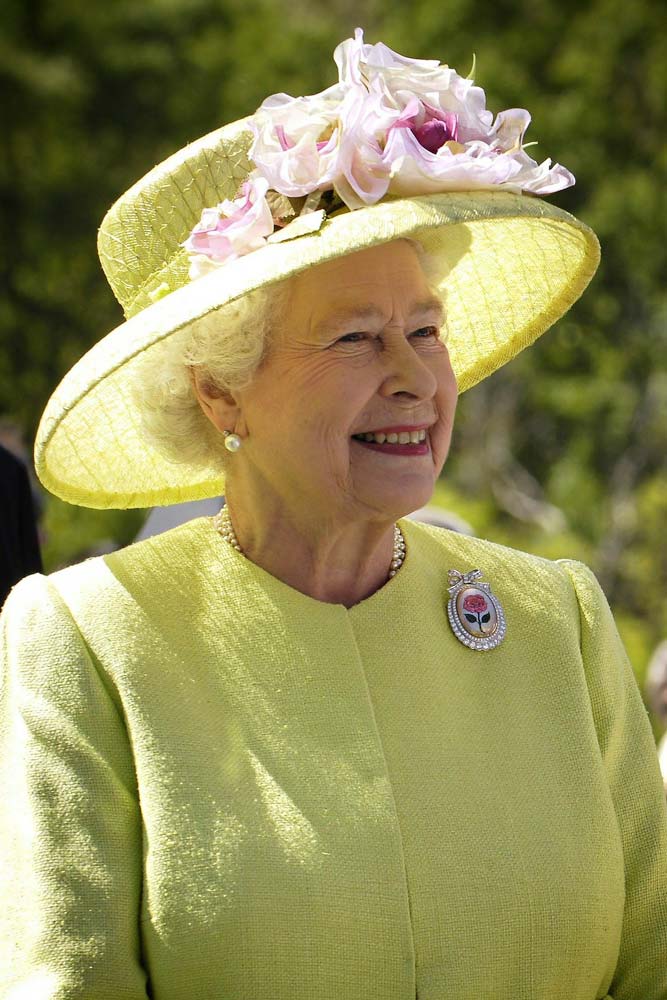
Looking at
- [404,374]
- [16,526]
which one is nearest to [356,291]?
[404,374]

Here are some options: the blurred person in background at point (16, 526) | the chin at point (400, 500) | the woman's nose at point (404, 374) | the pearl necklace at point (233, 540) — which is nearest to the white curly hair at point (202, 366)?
the pearl necklace at point (233, 540)

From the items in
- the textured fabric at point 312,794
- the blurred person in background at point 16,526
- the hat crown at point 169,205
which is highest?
the hat crown at point 169,205

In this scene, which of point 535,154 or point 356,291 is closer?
point 356,291

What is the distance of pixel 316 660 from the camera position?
2.58 metres

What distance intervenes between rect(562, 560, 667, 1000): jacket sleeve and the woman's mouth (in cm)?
54

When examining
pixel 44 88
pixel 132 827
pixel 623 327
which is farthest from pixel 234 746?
pixel 44 88

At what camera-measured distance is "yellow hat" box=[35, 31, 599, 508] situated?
2.37 m

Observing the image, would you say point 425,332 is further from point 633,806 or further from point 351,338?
point 633,806

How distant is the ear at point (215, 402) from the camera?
105 inches

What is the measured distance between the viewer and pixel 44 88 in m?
16.2

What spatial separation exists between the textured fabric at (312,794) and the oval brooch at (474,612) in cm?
2

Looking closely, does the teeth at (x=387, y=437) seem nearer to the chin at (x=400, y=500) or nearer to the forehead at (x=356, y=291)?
the chin at (x=400, y=500)

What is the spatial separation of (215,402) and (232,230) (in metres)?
0.35

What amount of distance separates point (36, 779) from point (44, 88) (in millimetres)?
15080
